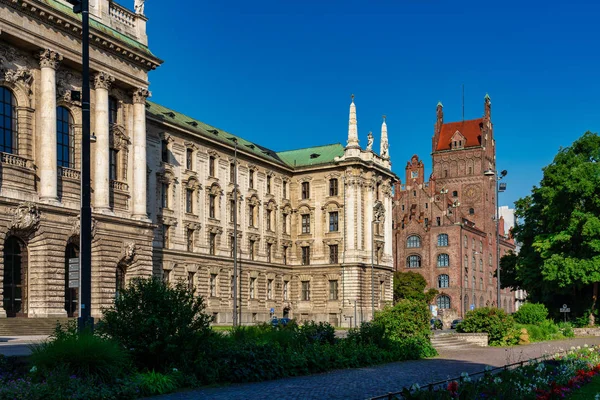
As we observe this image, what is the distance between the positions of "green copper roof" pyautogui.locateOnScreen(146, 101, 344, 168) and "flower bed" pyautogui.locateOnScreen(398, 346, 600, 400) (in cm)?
4509

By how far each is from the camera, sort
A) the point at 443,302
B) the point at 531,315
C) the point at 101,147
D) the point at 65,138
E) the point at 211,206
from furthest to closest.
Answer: the point at 443,302, the point at 211,206, the point at 531,315, the point at 101,147, the point at 65,138

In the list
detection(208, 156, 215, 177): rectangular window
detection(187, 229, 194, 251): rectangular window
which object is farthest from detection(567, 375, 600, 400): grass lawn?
detection(208, 156, 215, 177): rectangular window

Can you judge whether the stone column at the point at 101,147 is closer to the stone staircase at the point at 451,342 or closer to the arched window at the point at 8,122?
the arched window at the point at 8,122

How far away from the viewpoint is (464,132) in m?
138

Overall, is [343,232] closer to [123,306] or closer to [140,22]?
[140,22]

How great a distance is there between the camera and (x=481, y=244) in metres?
123

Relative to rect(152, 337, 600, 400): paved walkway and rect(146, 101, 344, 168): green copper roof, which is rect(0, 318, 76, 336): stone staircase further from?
rect(146, 101, 344, 168): green copper roof

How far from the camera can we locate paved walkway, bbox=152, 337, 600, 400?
51.8ft

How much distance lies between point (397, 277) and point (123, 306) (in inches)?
Answer: 3286

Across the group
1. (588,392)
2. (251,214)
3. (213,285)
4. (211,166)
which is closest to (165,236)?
(213,285)

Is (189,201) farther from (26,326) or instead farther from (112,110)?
(26,326)

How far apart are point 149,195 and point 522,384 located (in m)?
46.6

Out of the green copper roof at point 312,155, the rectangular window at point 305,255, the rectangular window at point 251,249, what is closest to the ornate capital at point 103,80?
the rectangular window at point 251,249

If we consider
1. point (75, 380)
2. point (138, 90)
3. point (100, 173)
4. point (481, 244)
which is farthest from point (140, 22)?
point (481, 244)
